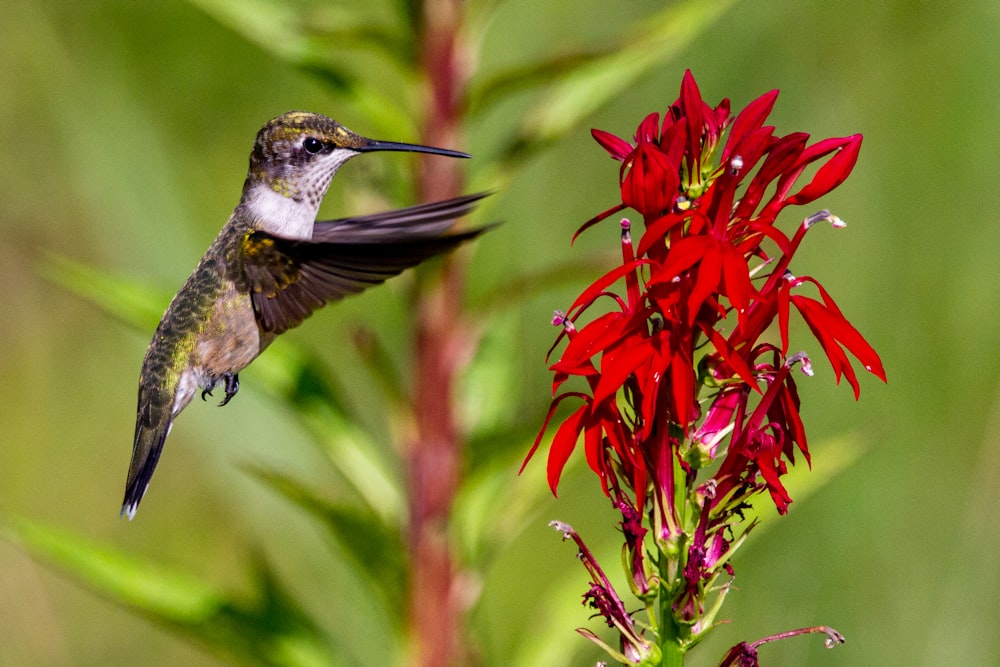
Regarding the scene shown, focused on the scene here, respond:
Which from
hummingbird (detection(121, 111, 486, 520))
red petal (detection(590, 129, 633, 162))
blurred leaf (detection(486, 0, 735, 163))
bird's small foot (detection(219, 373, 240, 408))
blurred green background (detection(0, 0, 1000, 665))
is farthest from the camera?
blurred green background (detection(0, 0, 1000, 665))

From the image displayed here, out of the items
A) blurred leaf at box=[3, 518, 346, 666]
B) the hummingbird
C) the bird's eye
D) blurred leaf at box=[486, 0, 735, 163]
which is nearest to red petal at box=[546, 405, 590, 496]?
the hummingbird

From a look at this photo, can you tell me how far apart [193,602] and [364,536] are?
33 centimetres

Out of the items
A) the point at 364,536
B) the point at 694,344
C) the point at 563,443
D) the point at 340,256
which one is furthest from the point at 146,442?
the point at 694,344

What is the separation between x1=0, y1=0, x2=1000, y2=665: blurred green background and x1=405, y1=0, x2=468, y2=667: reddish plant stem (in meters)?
0.08

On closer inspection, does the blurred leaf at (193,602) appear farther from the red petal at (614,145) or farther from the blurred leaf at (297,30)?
the red petal at (614,145)

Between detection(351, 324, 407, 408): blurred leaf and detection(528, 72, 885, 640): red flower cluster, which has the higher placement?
detection(351, 324, 407, 408): blurred leaf

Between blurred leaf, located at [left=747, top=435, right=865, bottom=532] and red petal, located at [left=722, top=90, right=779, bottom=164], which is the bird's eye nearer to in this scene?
red petal, located at [left=722, top=90, right=779, bottom=164]

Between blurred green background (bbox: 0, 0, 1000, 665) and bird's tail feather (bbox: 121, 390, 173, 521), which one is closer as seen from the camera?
bird's tail feather (bbox: 121, 390, 173, 521)

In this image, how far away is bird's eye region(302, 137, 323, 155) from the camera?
179 centimetres

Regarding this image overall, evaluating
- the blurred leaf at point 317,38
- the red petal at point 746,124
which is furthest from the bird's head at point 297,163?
the red petal at point 746,124

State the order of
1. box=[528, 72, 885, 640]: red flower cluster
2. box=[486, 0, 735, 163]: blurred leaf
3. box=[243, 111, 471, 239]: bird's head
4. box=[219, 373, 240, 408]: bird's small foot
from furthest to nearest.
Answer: box=[486, 0, 735, 163]: blurred leaf
box=[219, 373, 240, 408]: bird's small foot
box=[243, 111, 471, 239]: bird's head
box=[528, 72, 885, 640]: red flower cluster

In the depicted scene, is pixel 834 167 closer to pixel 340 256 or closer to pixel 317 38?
pixel 340 256

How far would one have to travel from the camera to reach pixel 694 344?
115cm

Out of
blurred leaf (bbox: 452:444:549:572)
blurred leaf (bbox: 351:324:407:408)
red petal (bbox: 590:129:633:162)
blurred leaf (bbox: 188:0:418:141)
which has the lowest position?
blurred leaf (bbox: 452:444:549:572)
